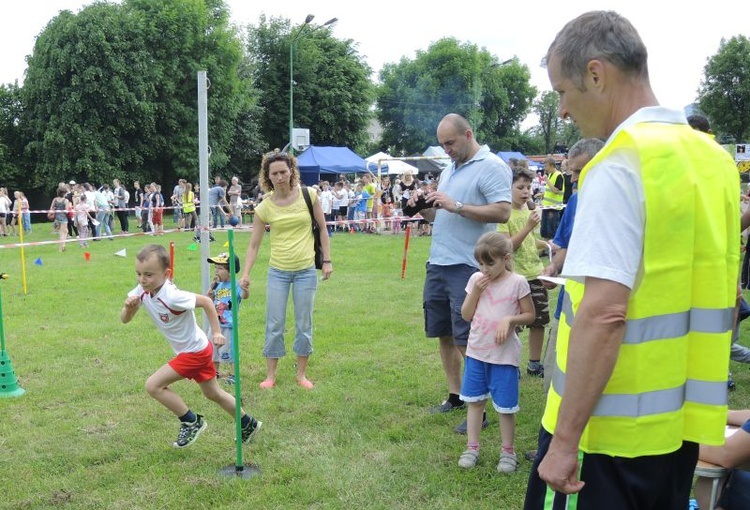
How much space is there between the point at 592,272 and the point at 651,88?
0.53 meters

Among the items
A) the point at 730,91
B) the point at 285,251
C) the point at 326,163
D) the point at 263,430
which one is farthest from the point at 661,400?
the point at 730,91

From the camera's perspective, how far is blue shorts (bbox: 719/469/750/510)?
273 cm

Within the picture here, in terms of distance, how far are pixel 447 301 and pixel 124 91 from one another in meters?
30.2

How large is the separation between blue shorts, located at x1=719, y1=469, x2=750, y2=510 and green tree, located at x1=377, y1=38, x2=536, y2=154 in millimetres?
56452

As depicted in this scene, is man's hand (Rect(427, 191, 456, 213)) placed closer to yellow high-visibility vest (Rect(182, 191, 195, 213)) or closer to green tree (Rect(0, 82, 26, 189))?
yellow high-visibility vest (Rect(182, 191, 195, 213))

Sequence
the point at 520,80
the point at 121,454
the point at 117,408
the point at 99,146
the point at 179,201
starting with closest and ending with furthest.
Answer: the point at 121,454 → the point at 117,408 → the point at 179,201 → the point at 99,146 → the point at 520,80

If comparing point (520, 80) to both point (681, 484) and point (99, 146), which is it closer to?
point (99, 146)

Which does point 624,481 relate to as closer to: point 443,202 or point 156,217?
point 443,202

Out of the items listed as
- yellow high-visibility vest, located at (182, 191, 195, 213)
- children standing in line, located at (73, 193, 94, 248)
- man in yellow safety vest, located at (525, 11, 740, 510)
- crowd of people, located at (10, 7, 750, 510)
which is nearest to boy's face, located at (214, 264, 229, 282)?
crowd of people, located at (10, 7, 750, 510)

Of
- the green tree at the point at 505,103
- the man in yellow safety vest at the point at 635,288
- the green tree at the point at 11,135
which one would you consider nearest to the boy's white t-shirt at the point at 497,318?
the man in yellow safety vest at the point at 635,288

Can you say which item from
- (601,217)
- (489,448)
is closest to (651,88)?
(601,217)

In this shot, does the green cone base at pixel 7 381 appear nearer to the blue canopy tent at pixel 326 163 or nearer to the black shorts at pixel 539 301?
the black shorts at pixel 539 301

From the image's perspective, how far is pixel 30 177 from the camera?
35531 millimetres

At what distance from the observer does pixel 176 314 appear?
430 centimetres
